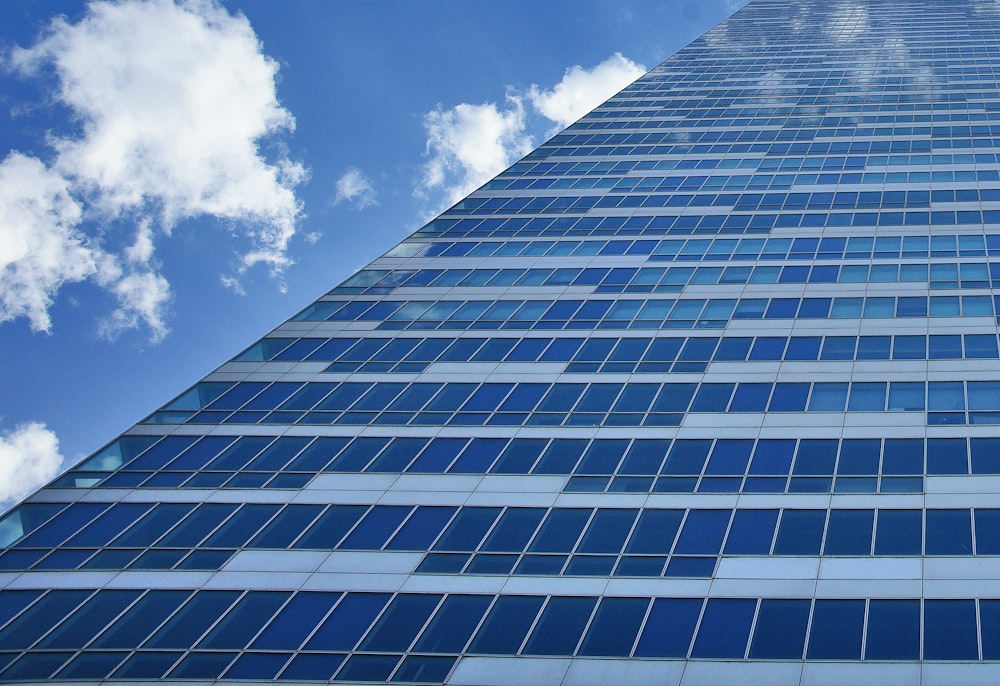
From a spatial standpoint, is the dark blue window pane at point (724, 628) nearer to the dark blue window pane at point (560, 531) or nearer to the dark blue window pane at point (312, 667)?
the dark blue window pane at point (560, 531)

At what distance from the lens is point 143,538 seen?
32.2 m

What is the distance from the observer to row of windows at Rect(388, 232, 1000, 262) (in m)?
47.7

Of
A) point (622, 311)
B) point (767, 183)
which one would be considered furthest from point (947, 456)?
point (767, 183)

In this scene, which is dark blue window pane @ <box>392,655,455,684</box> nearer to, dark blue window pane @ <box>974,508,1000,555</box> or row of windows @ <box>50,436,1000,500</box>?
row of windows @ <box>50,436,1000,500</box>

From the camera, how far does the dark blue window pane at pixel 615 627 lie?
85.3 ft

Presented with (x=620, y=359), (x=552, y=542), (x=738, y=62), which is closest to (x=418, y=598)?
(x=552, y=542)

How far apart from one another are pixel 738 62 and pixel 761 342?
174 ft

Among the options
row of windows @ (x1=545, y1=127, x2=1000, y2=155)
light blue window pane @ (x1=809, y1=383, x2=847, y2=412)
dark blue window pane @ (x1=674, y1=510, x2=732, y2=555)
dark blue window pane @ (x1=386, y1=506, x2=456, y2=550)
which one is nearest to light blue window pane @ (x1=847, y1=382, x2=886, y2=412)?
light blue window pane @ (x1=809, y1=383, x2=847, y2=412)

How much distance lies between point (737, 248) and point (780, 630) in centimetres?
2667

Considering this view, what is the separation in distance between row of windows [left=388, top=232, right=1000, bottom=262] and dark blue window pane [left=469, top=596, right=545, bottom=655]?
23.8 meters

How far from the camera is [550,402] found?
38.0 metres

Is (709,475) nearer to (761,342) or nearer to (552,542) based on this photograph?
(552,542)

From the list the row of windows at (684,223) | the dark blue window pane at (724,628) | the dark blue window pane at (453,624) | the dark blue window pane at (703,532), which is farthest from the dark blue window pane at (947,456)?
the row of windows at (684,223)

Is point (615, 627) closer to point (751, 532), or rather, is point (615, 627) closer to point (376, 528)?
point (751, 532)
